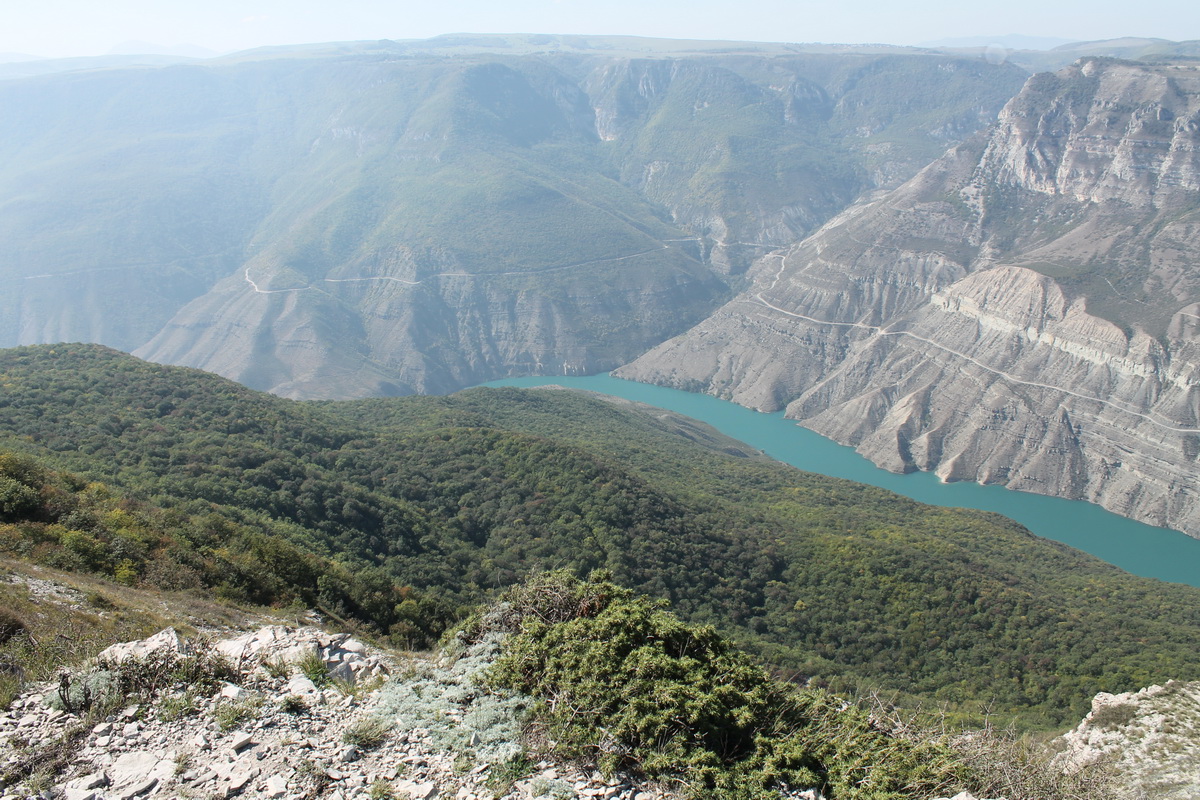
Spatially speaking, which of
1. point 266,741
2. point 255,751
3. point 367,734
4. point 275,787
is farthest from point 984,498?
point 275,787

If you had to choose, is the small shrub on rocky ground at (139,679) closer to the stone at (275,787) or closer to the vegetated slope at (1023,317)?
the stone at (275,787)

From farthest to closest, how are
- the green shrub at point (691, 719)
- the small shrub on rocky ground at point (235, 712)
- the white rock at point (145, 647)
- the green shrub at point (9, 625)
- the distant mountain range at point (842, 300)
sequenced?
the distant mountain range at point (842, 300)
the green shrub at point (9, 625)
the white rock at point (145, 647)
the green shrub at point (691, 719)
the small shrub on rocky ground at point (235, 712)

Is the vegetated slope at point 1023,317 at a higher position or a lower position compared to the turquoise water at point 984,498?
higher

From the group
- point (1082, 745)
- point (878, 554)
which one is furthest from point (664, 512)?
point (1082, 745)

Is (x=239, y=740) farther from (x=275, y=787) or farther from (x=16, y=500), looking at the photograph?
(x=16, y=500)

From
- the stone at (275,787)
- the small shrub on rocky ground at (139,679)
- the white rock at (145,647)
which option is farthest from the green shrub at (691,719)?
the white rock at (145,647)

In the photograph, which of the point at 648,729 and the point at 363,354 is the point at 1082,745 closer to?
the point at 648,729

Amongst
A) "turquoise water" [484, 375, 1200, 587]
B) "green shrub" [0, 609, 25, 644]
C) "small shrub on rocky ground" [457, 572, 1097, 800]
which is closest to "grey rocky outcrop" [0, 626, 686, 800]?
"small shrub on rocky ground" [457, 572, 1097, 800]
